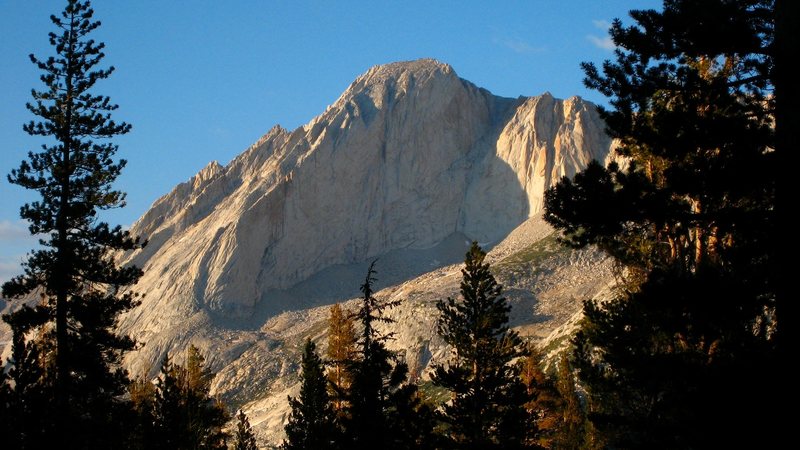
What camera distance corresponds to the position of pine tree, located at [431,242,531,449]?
33.3m

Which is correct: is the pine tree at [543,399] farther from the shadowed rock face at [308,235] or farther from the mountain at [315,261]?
the shadowed rock face at [308,235]

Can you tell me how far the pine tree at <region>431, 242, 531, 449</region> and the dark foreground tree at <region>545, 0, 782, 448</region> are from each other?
A: 45.7 ft

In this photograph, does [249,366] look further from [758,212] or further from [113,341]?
[758,212]

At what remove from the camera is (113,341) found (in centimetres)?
3017

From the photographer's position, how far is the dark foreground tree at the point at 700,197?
1411 cm

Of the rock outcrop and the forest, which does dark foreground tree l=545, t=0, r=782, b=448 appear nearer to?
the forest

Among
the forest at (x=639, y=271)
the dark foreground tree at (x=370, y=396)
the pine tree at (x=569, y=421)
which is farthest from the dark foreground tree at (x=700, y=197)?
the pine tree at (x=569, y=421)

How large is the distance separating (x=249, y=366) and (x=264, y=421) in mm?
31371

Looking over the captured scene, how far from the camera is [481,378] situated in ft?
112

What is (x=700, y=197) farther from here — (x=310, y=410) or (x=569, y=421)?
(x=569, y=421)

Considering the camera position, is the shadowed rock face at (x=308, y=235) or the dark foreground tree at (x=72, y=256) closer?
the dark foreground tree at (x=72, y=256)

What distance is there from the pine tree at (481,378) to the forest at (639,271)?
0.08 m

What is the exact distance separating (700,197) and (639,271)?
484cm

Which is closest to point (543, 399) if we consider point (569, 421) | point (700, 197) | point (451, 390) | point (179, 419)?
point (569, 421)
